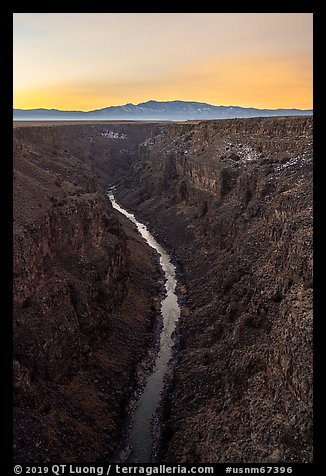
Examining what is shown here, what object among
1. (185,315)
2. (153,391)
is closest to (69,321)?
(153,391)

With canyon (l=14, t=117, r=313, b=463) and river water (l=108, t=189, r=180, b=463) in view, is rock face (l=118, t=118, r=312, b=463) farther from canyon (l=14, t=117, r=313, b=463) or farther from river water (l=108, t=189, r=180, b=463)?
river water (l=108, t=189, r=180, b=463)

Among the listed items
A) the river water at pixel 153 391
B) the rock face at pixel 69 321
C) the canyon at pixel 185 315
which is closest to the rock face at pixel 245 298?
the canyon at pixel 185 315

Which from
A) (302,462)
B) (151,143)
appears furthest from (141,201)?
(302,462)

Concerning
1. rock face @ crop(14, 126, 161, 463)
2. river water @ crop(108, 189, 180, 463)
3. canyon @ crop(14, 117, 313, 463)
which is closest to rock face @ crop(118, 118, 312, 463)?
canyon @ crop(14, 117, 313, 463)

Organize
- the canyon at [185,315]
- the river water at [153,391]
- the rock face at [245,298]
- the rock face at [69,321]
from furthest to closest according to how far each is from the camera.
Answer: the river water at [153,391]
the rock face at [69,321]
the canyon at [185,315]
the rock face at [245,298]

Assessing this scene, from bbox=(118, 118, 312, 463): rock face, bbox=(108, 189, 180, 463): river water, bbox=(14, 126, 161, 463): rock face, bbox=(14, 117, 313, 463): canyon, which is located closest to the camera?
bbox=(118, 118, 312, 463): rock face

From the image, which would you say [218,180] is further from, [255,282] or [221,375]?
[221,375]

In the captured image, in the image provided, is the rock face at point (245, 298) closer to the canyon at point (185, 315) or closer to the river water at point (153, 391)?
the canyon at point (185, 315)
